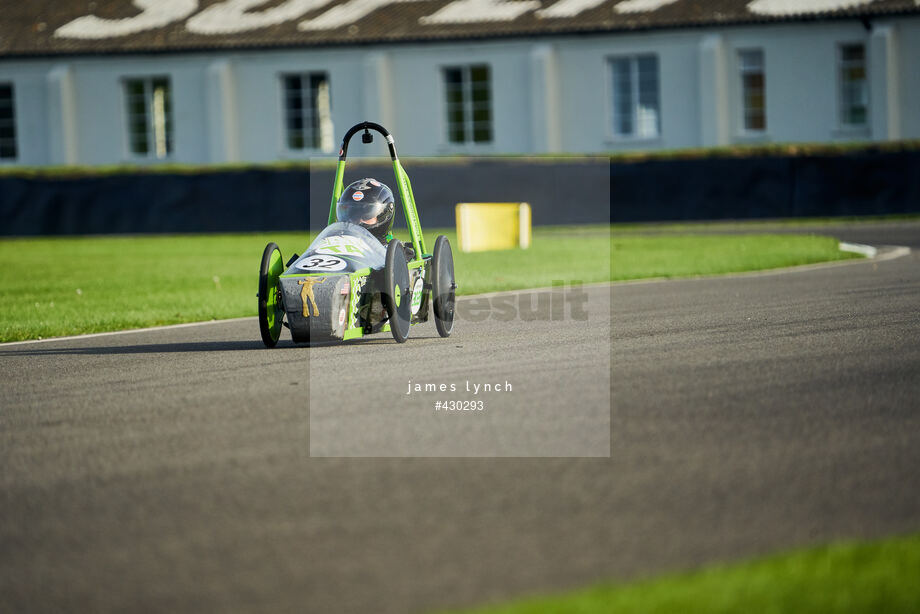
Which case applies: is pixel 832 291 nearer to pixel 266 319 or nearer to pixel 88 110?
pixel 266 319

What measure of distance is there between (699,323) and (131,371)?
14.0 feet

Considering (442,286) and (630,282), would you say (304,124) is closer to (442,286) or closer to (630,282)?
(630,282)

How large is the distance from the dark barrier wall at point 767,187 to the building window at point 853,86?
6.33 m

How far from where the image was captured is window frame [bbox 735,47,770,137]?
34.3 metres

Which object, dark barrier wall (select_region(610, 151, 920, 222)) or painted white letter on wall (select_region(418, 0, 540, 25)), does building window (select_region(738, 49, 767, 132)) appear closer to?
painted white letter on wall (select_region(418, 0, 540, 25))

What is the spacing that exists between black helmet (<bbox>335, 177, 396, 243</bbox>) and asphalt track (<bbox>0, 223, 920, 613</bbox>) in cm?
121

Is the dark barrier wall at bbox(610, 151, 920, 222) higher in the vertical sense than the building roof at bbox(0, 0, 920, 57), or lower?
lower

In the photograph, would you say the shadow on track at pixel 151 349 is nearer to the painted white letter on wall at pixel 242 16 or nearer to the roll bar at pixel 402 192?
the roll bar at pixel 402 192

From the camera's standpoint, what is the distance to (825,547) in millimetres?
4355

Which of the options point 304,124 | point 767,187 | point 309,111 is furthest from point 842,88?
point 304,124

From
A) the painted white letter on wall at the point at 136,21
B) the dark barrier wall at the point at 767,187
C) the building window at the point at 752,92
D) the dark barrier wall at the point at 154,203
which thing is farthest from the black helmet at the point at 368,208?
the painted white letter on wall at the point at 136,21

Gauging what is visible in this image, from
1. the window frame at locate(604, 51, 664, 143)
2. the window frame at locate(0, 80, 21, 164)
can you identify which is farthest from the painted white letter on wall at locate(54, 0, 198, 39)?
the window frame at locate(604, 51, 664, 143)

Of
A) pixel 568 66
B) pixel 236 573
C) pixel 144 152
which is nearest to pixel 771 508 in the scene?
pixel 236 573

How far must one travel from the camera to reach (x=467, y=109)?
121ft
